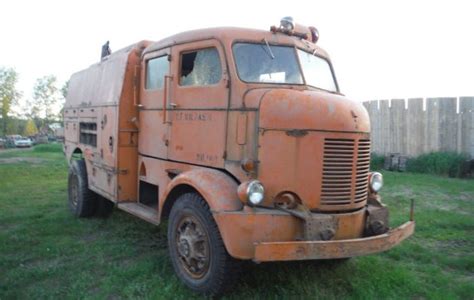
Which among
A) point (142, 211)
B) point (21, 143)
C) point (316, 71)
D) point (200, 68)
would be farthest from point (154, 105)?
point (21, 143)

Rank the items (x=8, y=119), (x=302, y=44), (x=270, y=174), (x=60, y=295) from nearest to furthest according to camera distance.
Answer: (x=270, y=174), (x=60, y=295), (x=302, y=44), (x=8, y=119)

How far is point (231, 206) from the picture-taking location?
442 centimetres

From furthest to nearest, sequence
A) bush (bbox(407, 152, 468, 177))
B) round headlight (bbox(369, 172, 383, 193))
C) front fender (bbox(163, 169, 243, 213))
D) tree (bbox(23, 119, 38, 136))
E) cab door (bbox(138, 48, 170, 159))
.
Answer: tree (bbox(23, 119, 38, 136))
bush (bbox(407, 152, 468, 177))
cab door (bbox(138, 48, 170, 159))
round headlight (bbox(369, 172, 383, 193))
front fender (bbox(163, 169, 243, 213))

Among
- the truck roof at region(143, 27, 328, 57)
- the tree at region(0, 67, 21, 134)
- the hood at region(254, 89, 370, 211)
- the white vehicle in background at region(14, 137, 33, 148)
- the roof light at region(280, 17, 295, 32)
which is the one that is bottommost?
the white vehicle in background at region(14, 137, 33, 148)

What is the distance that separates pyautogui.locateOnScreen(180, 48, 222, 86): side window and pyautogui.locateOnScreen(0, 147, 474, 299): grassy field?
2.18 metres

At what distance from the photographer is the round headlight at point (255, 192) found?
4301 mm

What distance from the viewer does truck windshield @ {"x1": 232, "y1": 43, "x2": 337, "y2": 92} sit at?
5.11 meters

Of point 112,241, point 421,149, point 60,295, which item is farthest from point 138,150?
point 421,149

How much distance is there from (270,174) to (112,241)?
3260 millimetres

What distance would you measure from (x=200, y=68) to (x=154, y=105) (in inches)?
42.7

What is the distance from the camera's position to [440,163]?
13531 millimetres

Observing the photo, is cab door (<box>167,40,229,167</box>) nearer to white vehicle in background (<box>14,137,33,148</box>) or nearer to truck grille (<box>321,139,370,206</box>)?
truck grille (<box>321,139,370,206</box>)

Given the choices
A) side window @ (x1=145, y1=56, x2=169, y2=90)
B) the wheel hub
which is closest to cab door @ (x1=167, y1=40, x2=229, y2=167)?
side window @ (x1=145, y1=56, x2=169, y2=90)

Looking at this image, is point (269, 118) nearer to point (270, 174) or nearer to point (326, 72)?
point (270, 174)
